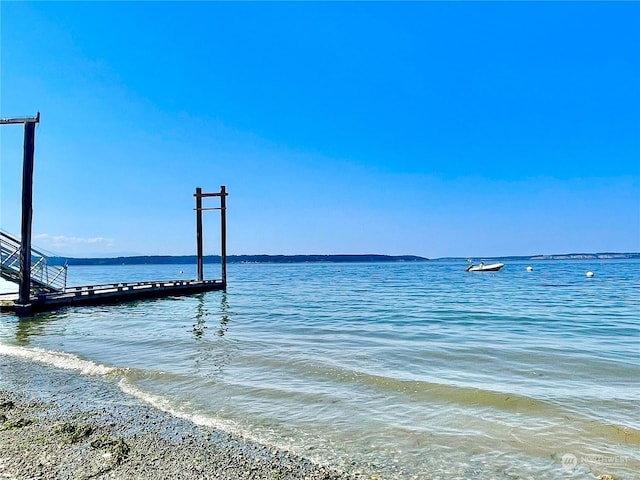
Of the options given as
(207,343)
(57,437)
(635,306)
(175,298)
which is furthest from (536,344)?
(175,298)

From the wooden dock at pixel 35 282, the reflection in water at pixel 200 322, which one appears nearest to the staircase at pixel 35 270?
the wooden dock at pixel 35 282

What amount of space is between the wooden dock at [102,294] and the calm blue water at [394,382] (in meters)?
0.79

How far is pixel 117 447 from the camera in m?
4.90

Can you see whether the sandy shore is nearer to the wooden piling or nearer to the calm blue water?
the calm blue water

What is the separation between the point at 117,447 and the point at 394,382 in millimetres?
4858

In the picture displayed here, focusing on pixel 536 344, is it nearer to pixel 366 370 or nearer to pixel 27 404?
pixel 366 370

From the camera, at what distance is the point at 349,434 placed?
568cm

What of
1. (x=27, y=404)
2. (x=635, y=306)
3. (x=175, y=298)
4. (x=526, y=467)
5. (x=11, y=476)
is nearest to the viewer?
(x=11, y=476)

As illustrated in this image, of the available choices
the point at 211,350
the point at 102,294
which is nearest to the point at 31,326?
the point at 102,294

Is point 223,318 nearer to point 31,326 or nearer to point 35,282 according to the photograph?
→ point 31,326

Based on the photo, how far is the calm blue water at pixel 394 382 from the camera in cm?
518

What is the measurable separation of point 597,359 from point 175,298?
2265cm

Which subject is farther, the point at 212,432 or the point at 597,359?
the point at 597,359

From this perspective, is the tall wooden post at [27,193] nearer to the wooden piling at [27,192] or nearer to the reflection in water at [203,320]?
→ the wooden piling at [27,192]
